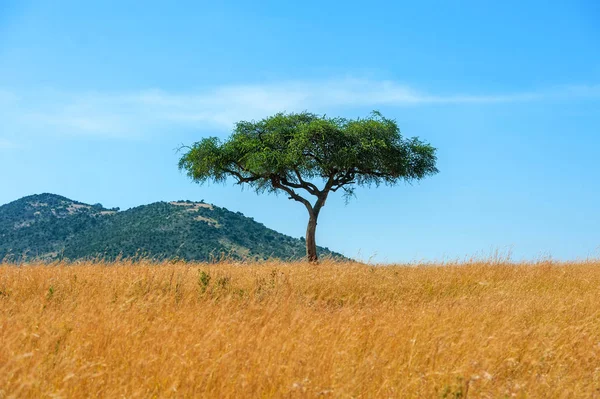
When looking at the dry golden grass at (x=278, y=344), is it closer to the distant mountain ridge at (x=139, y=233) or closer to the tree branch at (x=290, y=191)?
the tree branch at (x=290, y=191)

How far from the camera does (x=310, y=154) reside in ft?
98.3

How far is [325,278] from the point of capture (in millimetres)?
15055

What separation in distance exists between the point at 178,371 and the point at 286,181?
83.4ft

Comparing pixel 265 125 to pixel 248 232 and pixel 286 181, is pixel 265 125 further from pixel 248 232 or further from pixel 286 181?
pixel 248 232

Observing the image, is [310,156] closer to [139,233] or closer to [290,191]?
[290,191]

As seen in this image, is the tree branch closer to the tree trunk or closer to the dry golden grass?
the tree trunk

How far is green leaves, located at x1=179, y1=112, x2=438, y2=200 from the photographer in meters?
29.2

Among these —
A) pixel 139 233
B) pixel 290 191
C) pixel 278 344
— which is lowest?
pixel 278 344

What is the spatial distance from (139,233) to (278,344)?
61.3m

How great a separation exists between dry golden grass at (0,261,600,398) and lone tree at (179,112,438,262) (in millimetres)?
15194

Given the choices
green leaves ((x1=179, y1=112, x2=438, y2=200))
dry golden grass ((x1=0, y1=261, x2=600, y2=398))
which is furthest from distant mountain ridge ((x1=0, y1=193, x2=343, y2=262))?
dry golden grass ((x1=0, y1=261, x2=600, y2=398))

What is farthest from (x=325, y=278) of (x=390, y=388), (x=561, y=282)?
(x=390, y=388)

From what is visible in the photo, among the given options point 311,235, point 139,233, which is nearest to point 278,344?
point 311,235

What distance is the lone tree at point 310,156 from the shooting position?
29.2 metres
